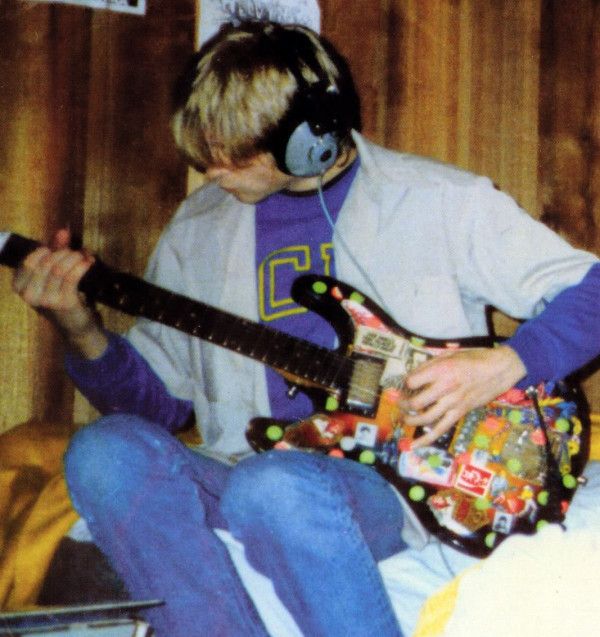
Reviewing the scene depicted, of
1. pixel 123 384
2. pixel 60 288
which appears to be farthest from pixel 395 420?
pixel 60 288

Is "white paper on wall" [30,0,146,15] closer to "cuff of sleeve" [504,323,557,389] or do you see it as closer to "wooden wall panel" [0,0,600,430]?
"wooden wall panel" [0,0,600,430]

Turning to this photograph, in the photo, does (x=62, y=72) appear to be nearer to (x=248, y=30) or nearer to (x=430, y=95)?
(x=248, y=30)

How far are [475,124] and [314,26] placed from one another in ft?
1.37

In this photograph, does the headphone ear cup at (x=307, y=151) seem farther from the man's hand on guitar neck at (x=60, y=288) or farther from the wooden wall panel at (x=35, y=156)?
the wooden wall panel at (x=35, y=156)

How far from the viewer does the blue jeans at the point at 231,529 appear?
2.47 ft

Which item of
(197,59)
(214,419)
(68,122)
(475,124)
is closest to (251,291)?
(214,419)

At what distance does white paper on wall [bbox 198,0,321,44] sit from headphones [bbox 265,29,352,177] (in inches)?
20.1

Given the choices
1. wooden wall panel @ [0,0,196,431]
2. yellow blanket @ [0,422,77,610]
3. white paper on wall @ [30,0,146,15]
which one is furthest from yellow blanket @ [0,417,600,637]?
white paper on wall @ [30,0,146,15]

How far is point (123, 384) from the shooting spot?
3.69ft

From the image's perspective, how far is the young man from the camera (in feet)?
2.60

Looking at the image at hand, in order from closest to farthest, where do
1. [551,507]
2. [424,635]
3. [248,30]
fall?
[424,635] < [551,507] < [248,30]

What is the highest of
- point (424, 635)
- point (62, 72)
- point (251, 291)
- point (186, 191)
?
point (62, 72)

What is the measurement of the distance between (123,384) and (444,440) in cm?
52

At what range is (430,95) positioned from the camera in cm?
156
